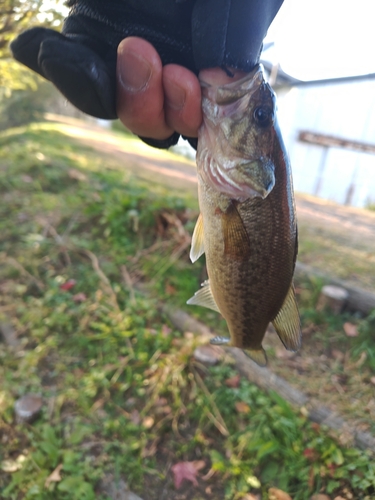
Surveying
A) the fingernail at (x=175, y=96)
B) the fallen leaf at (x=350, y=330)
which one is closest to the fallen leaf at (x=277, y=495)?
the fallen leaf at (x=350, y=330)

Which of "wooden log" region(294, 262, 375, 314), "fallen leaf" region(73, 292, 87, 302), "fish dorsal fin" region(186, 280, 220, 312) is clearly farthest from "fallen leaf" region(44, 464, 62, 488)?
"wooden log" region(294, 262, 375, 314)

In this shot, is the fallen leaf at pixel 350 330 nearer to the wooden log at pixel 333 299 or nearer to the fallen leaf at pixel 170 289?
the wooden log at pixel 333 299

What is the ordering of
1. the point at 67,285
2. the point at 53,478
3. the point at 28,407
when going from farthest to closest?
1. the point at 67,285
2. the point at 28,407
3. the point at 53,478

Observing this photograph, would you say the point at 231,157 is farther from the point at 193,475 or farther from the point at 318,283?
the point at 318,283

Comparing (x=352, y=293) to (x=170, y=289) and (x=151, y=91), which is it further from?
(x=151, y=91)

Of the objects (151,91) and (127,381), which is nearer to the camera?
(151,91)

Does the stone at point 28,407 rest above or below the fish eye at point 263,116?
below

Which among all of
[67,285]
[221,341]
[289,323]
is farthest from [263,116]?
[67,285]
